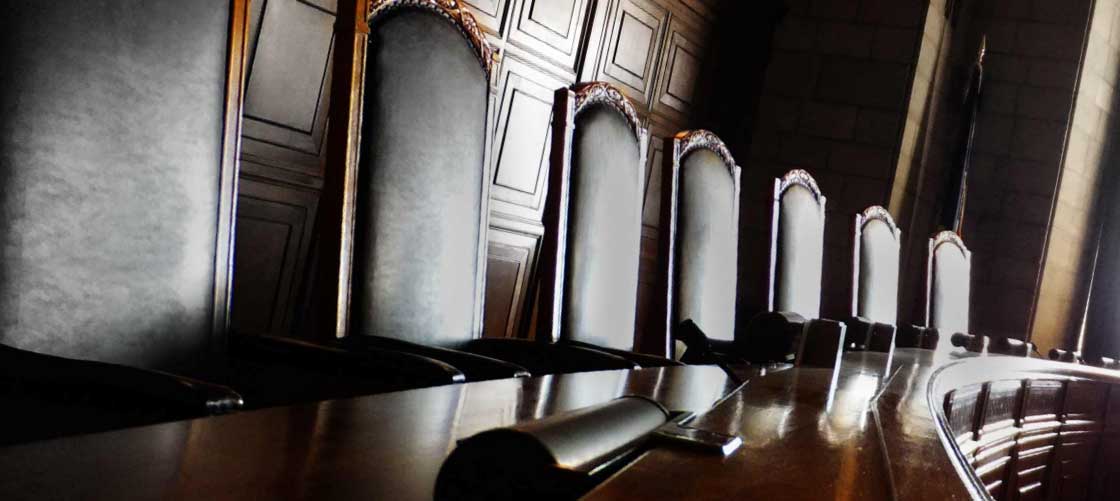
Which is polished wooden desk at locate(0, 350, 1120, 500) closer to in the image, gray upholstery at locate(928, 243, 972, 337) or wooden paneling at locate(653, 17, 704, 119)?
wooden paneling at locate(653, 17, 704, 119)

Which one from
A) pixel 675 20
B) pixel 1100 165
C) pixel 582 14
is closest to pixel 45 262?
pixel 582 14

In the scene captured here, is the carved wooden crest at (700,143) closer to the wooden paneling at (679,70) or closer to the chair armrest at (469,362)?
the chair armrest at (469,362)

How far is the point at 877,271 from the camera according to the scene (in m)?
3.55

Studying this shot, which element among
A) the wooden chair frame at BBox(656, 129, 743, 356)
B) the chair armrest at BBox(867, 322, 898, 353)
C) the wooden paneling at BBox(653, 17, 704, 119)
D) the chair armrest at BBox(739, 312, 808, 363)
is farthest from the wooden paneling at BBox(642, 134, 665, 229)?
the chair armrest at BBox(739, 312, 808, 363)

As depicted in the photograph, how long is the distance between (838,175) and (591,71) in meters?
1.72

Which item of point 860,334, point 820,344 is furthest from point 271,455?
point 860,334

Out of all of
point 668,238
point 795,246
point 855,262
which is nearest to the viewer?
point 668,238

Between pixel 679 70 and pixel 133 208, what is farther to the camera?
pixel 679 70

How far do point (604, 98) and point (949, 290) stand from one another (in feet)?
9.48

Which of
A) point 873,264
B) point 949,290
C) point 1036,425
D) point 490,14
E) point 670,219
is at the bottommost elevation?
point 1036,425

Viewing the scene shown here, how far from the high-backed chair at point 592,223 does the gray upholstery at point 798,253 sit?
88 centimetres

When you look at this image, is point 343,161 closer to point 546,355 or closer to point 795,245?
point 546,355

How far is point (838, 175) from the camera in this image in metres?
4.38

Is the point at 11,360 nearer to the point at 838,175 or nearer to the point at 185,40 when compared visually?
the point at 185,40
